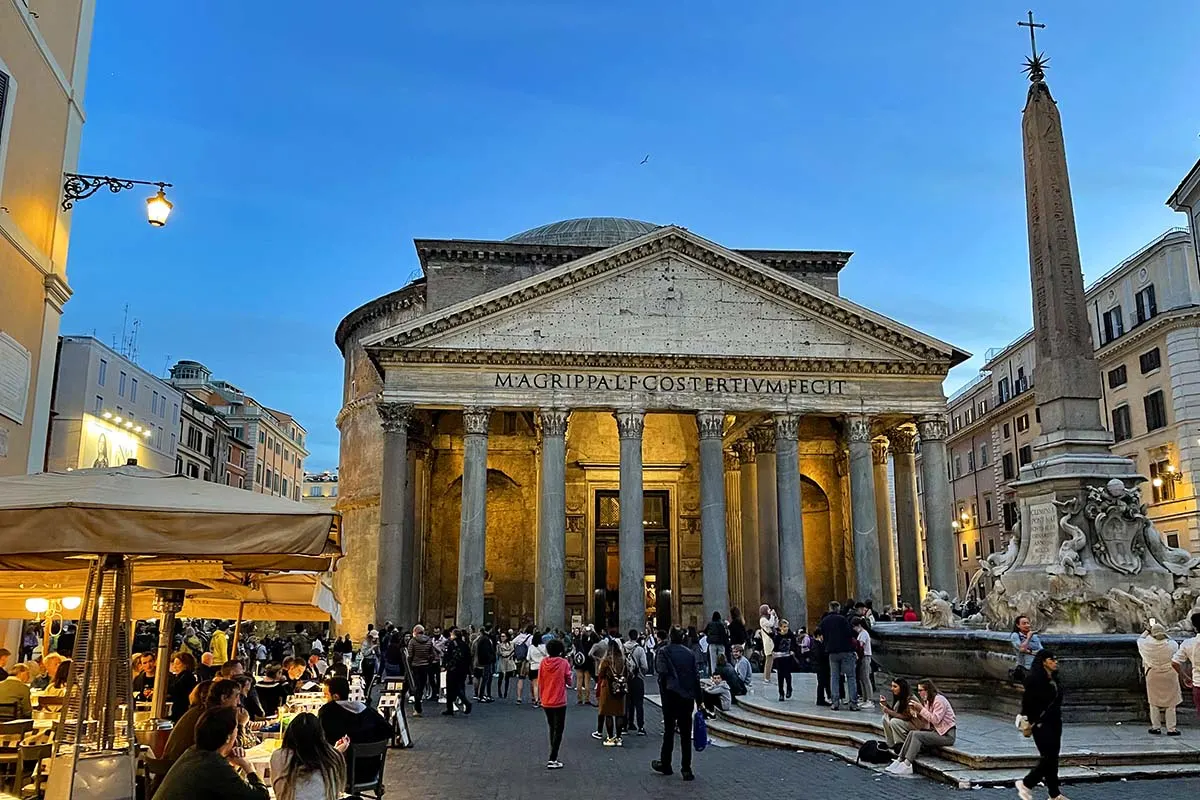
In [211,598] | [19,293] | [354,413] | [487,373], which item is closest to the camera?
[211,598]

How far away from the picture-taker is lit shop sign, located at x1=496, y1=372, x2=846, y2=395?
1019 inches

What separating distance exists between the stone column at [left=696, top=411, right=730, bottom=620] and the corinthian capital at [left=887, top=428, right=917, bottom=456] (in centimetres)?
645

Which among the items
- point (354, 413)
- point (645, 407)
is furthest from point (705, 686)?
point (354, 413)

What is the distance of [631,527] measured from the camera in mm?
25266

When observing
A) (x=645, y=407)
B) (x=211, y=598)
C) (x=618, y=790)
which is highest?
(x=645, y=407)

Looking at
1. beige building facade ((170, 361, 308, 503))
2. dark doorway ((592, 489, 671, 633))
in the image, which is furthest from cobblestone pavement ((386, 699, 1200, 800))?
beige building facade ((170, 361, 308, 503))

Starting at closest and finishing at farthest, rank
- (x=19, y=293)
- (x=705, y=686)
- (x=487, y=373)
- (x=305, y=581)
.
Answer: (x=305, y=581), (x=19, y=293), (x=705, y=686), (x=487, y=373)

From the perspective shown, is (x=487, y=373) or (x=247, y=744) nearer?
(x=247, y=744)

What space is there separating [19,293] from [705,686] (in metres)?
9.91

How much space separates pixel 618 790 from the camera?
28.6 ft

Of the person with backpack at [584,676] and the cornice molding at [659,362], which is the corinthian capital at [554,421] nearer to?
the cornice molding at [659,362]

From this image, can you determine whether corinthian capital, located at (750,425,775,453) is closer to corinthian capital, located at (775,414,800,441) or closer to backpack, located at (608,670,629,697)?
corinthian capital, located at (775,414,800,441)

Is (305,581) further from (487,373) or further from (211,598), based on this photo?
(487,373)

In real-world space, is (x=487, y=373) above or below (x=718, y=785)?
above
